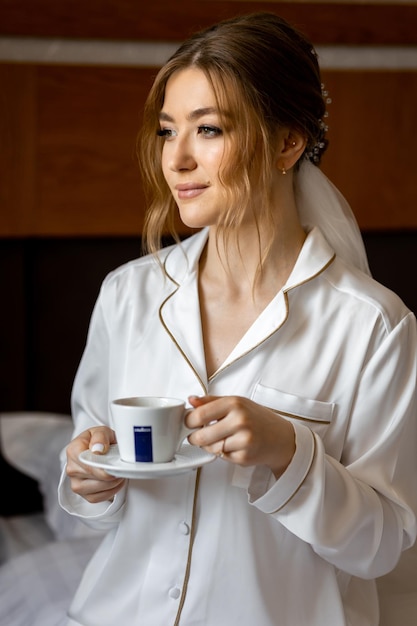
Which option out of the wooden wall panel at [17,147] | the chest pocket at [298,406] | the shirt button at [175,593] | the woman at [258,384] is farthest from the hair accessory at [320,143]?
the wooden wall panel at [17,147]

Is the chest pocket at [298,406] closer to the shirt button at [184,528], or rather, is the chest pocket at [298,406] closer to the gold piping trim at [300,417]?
the gold piping trim at [300,417]

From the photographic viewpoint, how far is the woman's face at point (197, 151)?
1096 millimetres

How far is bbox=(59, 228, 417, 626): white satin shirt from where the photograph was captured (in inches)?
40.6

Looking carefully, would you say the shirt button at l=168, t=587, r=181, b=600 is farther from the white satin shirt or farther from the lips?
the lips

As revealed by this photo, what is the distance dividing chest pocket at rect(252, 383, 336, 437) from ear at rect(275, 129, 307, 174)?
1.05 feet

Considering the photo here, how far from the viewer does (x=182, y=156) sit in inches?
43.2

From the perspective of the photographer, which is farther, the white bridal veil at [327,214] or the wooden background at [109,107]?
the wooden background at [109,107]

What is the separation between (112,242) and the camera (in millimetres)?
2010

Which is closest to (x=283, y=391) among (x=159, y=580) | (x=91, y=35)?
(x=159, y=580)

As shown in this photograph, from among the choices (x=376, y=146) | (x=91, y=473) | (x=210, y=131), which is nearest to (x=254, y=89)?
(x=210, y=131)

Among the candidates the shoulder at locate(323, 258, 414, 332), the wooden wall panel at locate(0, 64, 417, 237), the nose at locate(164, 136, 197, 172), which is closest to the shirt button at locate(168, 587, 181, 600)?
the shoulder at locate(323, 258, 414, 332)

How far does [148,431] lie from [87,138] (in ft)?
3.99

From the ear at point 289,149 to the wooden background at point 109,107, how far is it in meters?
0.86

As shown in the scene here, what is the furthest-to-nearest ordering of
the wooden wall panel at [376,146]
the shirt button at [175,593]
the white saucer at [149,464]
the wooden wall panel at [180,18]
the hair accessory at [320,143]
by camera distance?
1. the wooden wall panel at [376,146]
2. the wooden wall panel at [180,18]
3. the hair accessory at [320,143]
4. the shirt button at [175,593]
5. the white saucer at [149,464]
